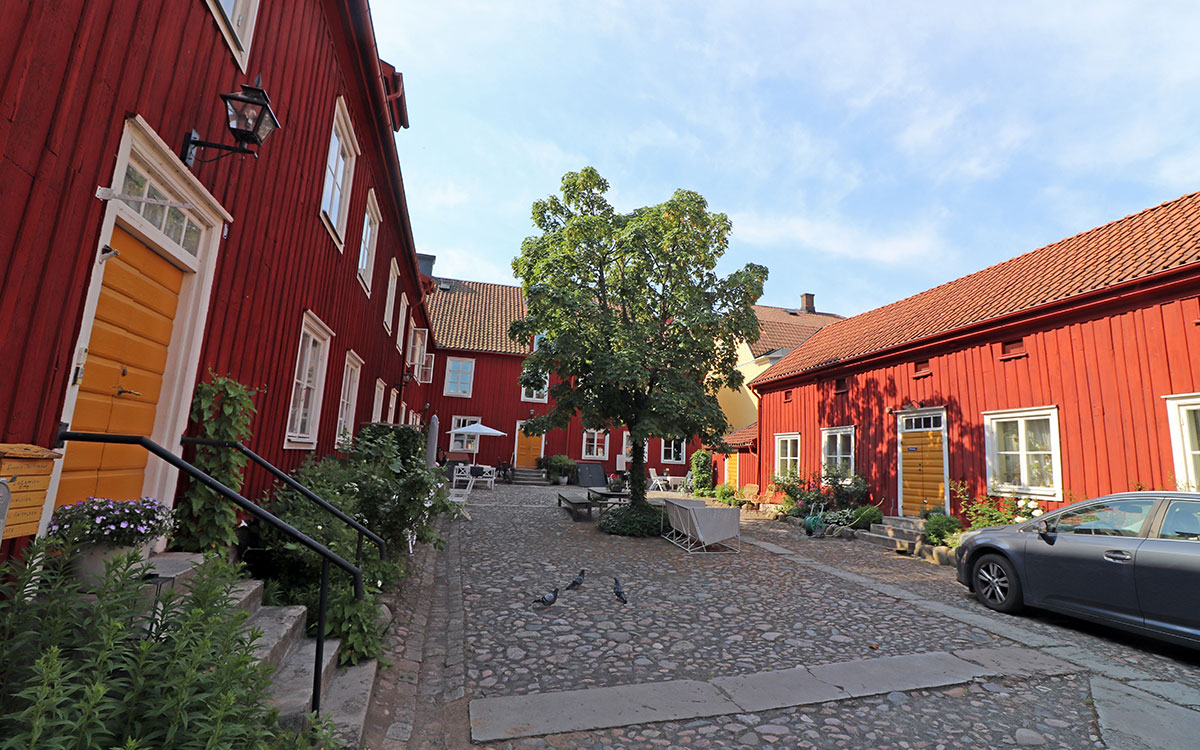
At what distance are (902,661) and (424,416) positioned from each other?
→ 22.7 m

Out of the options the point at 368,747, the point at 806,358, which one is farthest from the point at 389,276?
the point at 806,358

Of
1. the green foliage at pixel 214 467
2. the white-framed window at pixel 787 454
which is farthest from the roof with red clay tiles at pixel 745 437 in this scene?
the green foliage at pixel 214 467

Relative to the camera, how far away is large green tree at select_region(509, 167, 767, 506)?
36.0 ft

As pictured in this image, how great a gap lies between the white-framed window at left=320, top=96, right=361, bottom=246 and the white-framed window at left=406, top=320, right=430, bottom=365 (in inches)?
362

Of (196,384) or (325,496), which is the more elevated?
(196,384)

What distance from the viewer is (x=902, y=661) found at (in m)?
4.56

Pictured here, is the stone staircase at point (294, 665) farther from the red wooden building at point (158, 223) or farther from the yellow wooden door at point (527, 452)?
the yellow wooden door at point (527, 452)

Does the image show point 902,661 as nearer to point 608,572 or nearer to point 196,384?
point 608,572

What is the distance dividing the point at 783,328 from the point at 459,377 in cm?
1599

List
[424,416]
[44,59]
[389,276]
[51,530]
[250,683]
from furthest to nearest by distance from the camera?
[424,416]
[389,276]
[51,530]
[44,59]
[250,683]

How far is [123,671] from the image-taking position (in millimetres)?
2238

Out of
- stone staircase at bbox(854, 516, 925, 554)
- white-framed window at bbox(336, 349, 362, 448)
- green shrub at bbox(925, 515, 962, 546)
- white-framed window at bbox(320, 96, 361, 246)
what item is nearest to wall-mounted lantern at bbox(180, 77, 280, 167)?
white-framed window at bbox(320, 96, 361, 246)

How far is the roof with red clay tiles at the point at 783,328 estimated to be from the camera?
87.0 feet

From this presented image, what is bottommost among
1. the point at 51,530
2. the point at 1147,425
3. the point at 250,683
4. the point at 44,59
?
the point at 250,683
